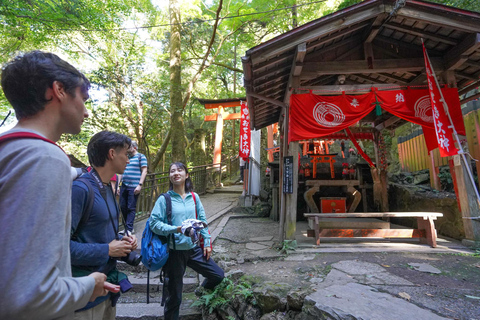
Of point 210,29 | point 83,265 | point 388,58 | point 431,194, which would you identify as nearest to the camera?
point 83,265

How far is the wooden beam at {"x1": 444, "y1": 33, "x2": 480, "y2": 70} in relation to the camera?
202 inches

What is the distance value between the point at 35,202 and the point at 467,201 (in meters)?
7.14

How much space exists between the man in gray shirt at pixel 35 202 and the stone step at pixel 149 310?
2991 mm

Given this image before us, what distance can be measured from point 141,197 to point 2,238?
7265 mm

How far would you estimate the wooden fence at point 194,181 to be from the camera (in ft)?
24.8

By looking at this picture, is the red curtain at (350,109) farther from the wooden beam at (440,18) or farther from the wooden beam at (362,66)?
the wooden beam at (440,18)

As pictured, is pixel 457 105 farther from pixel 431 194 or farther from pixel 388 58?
pixel 431 194

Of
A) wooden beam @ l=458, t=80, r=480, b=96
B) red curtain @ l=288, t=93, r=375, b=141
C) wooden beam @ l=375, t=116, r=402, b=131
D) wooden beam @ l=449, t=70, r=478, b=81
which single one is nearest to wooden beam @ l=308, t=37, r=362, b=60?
red curtain @ l=288, t=93, r=375, b=141

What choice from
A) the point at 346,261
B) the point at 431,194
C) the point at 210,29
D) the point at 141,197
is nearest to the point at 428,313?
the point at 346,261

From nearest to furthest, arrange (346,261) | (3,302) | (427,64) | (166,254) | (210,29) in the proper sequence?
(3,302) → (166,254) → (346,261) → (427,64) → (210,29)

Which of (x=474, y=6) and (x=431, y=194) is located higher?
(x=474, y=6)

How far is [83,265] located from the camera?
5.18 feet

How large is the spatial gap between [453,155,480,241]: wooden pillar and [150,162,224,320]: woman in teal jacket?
18.2 feet

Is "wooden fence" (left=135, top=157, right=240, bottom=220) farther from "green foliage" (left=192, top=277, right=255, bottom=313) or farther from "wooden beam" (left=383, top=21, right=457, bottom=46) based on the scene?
"wooden beam" (left=383, top=21, right=457, bottom=46)
